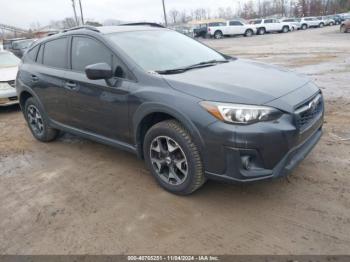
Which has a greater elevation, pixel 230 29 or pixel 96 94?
pixel 230 29

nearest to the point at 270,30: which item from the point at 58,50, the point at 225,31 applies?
the point at 225,31

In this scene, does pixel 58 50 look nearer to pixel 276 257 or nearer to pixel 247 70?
pixel 247 70

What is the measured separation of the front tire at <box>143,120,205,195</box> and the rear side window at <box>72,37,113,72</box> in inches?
41.6

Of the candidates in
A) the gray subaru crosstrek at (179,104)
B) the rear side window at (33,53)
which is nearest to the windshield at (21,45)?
the rear side window at (33,53)

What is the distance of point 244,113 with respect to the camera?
116 inches

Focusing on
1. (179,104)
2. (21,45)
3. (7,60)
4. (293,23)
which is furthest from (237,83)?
(293,23)

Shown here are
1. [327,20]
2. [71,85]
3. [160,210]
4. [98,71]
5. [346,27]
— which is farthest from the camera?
[327,20]

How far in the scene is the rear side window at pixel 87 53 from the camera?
157 inches

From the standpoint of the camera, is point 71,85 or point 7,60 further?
point 7,60

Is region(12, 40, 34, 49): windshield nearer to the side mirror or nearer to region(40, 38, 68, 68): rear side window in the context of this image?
region(40, 38, 68, 68): rear side window

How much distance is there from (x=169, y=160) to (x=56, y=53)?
2.53m

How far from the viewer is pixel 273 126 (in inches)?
116

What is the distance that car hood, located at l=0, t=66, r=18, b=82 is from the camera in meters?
8.00

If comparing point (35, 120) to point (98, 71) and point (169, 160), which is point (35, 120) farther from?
point (169, 160)
